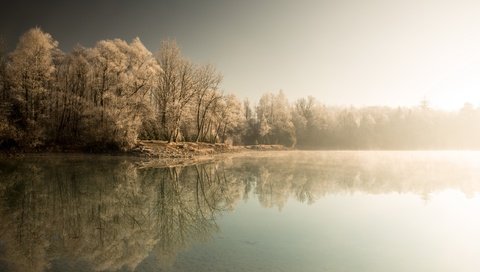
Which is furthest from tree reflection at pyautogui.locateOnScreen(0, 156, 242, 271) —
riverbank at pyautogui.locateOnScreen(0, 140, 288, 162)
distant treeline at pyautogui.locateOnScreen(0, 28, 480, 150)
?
distant treeline at pyautogui.locateOnScreen(0, 28, 480, 150)

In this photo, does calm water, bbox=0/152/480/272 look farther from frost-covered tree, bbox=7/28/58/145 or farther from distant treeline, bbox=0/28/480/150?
frost-covered tree, bbox=7/28/58/145

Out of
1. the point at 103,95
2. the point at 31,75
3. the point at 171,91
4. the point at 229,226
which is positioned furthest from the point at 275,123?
the point at 229,226

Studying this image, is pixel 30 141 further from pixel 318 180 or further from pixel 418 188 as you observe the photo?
pixel 418 188

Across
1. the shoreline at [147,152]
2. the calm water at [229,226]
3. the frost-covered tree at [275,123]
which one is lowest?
the calm water at [229,226]

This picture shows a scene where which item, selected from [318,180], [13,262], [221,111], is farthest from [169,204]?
[221,111]

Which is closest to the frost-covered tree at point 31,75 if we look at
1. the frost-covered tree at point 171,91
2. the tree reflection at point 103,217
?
the frost-covered tree at point 171,91

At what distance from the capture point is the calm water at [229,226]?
29.2 ft

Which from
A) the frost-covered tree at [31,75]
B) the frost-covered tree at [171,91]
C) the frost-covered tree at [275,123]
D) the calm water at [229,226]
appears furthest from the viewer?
the frost-covered tree at [275,123]

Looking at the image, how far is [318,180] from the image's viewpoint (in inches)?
1024

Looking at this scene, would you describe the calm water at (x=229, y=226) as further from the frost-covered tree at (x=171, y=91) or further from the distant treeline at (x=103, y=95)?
the frost-covered tree at (x=171, y=91)

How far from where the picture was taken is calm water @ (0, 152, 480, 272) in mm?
8914

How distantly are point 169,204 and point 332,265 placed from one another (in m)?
9.73

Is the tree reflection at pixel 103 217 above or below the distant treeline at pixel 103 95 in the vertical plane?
below

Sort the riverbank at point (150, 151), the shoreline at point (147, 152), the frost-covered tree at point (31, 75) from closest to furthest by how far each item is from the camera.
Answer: the shoreline at point (147, 152) < the riverbank at point (150, 151) < the frost-covered tree at point (31, 75)
